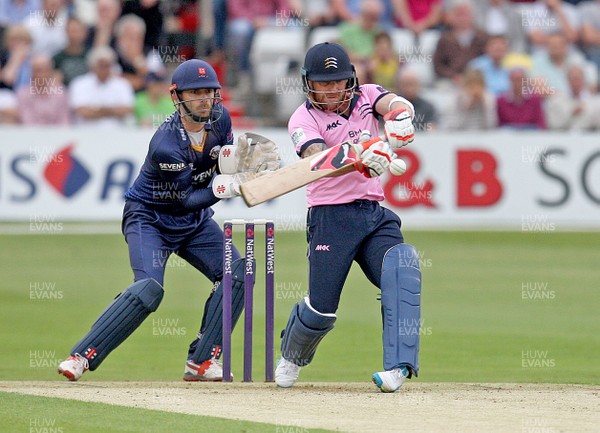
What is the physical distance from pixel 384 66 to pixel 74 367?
11891mm

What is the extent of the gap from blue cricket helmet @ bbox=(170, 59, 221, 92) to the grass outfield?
1994 mm

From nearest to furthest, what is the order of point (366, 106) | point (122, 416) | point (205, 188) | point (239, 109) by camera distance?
point (122, 416), point (366, 106), point (205, 188), point (239, 109)

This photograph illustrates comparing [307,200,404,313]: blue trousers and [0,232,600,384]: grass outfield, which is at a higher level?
[307,200,404,313]: blue trousers

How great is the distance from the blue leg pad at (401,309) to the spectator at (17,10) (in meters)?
13.5

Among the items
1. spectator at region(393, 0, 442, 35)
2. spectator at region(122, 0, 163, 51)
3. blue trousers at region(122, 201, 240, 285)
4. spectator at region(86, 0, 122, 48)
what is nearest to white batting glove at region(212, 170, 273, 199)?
blue trousers at region(122, 201, 240, 285)

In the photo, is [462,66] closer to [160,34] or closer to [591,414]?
[160,34]

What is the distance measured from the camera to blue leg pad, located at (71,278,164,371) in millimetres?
7957

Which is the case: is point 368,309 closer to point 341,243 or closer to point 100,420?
point 341,243

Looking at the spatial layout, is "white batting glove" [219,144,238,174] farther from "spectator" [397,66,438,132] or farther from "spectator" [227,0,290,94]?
"spectator" [227,0,290,94]

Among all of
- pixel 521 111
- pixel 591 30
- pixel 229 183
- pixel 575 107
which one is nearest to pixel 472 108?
pixel 521 111

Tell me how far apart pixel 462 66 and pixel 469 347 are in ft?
33.9

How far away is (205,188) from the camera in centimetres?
840

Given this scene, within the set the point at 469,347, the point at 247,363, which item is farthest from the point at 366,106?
the point at 469,347

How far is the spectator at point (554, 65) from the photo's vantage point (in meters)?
19.8
